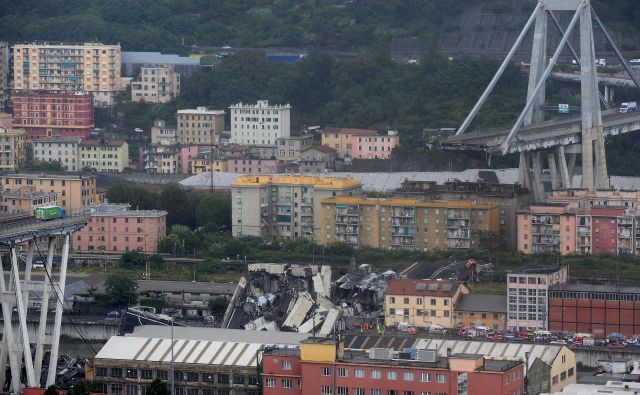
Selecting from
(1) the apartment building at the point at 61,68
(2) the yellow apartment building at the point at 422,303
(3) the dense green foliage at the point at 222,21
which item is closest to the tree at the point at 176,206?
(2) the yellow apartment building at the point at 422,303

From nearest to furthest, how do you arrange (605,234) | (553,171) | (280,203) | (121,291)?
(121,291), (605,234), (280,203), (553,171)

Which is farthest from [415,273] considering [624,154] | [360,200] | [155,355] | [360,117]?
[360,117]

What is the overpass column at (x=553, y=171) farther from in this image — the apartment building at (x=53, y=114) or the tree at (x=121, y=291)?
the apartment building at (x=53, y=114)

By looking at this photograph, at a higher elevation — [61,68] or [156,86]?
[61,68]

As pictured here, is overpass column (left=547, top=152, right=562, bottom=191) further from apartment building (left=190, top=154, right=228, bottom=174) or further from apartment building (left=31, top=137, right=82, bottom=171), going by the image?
apartment building (left=31, top=137, right=82, bottom=171)

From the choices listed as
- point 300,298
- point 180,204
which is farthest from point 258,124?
point 300,298

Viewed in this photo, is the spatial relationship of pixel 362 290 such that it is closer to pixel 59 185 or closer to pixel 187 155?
pixel 59 185

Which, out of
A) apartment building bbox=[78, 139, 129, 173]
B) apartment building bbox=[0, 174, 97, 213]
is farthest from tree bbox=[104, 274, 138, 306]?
apartment building bbox=[78, 139, 129, 173]

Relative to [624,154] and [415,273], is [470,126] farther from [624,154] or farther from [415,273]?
[415,273]
